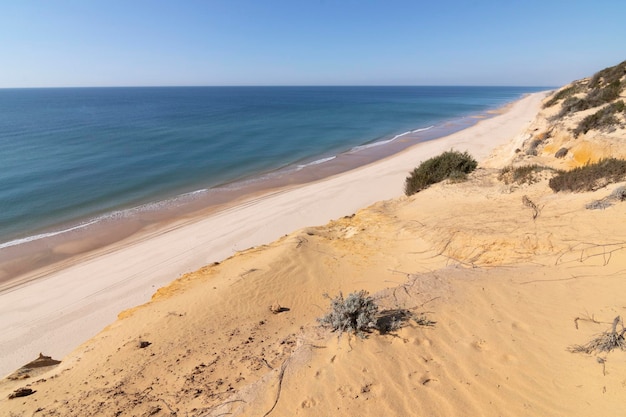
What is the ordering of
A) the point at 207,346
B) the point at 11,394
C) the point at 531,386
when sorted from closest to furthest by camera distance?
the point at 531,386 < the point at 11,394 < the point at 207,346

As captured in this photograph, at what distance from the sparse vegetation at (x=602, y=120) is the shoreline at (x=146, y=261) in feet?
28.5

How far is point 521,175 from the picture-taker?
11.5m

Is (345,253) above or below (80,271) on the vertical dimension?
above

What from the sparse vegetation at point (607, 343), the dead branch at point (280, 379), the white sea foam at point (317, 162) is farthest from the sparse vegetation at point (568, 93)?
the dead branch at point (280, 379)

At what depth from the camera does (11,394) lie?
4758mm

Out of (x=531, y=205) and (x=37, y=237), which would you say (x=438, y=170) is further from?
(x=37, y=237)

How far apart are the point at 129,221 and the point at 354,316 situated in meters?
15.0

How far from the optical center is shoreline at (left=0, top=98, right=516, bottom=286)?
12648 mm

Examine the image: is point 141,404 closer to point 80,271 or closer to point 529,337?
point 529,337

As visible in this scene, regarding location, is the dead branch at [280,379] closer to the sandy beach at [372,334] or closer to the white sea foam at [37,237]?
the sandy beach at [372,334]

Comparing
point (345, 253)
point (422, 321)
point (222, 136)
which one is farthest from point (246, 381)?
point (222, 136)

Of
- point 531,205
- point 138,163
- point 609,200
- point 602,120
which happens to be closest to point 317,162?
point 138,163

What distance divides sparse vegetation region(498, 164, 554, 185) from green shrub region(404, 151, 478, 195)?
1555 millimetres

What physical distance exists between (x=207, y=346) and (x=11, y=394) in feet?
9.02
